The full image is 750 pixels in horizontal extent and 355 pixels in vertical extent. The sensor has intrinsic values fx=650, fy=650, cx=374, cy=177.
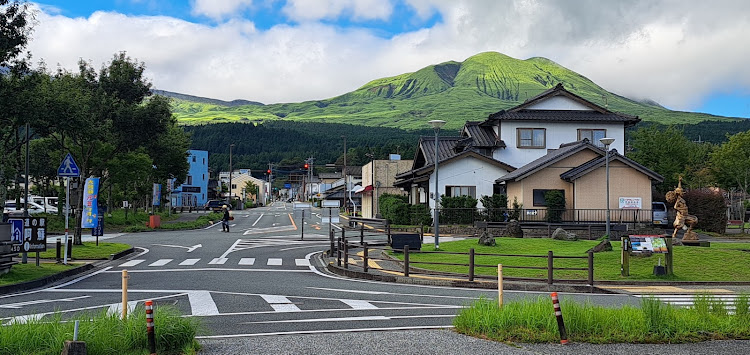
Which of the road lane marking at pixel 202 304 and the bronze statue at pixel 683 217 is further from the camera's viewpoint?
the bronze statue at pixel 683 217

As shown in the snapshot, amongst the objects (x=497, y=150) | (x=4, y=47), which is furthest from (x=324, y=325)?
(x=497, y=150)

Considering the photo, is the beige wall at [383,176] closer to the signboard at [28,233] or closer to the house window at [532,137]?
the house window at [532,137]

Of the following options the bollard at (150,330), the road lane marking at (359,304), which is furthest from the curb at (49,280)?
the bollard at (150,330)

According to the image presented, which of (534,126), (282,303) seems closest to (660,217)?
(534,126)

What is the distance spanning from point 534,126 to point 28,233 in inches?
1426

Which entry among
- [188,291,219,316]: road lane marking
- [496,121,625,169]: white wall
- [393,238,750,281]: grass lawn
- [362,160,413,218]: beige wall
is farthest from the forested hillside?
[188,291,219,316]: road lane marking

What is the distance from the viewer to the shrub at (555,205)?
37.6 m

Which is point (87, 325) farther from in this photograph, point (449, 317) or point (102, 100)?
point (102, 100)

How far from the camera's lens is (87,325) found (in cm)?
801

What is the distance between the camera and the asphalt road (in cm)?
882

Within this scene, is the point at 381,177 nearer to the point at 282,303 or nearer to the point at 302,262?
the point at 302,262

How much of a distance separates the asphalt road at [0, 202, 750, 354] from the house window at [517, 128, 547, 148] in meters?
26.7

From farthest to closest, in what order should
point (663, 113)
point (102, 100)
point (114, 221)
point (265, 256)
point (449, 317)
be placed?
point (663, 113)
point (114, 221)
point (102, 100)
point (265, 256)
point (449, 317)

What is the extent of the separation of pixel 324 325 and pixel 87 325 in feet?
12.9
